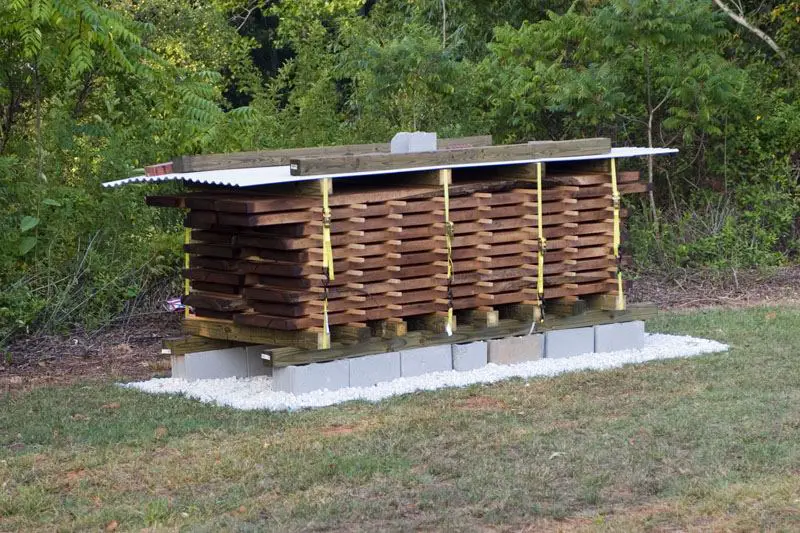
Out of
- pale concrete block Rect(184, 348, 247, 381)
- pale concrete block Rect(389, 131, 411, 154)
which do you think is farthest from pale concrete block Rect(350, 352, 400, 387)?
pale concrete block Rect(389, 131, 411, 154)

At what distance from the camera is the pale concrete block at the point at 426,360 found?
10.2 meters

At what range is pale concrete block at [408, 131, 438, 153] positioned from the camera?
10.5m

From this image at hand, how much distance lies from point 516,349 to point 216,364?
2.42m

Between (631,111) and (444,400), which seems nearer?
(444,400)

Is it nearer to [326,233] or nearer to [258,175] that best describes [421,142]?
[326,233]

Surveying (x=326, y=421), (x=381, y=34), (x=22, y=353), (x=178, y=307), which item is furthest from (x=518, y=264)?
(x=381, y=34)

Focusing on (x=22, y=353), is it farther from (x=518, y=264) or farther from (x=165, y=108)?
(x=518, y=264)

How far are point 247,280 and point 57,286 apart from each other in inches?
126

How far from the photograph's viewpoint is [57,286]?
12.4 metres

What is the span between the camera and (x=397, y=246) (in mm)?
10062

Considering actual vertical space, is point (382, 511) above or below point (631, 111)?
below

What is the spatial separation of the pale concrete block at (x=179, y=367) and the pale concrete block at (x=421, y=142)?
2.44 m

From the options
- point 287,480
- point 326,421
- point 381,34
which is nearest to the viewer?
point 287,480

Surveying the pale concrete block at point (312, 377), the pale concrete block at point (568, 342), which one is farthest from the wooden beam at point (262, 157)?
the pale concrete block at point (568, 342)
